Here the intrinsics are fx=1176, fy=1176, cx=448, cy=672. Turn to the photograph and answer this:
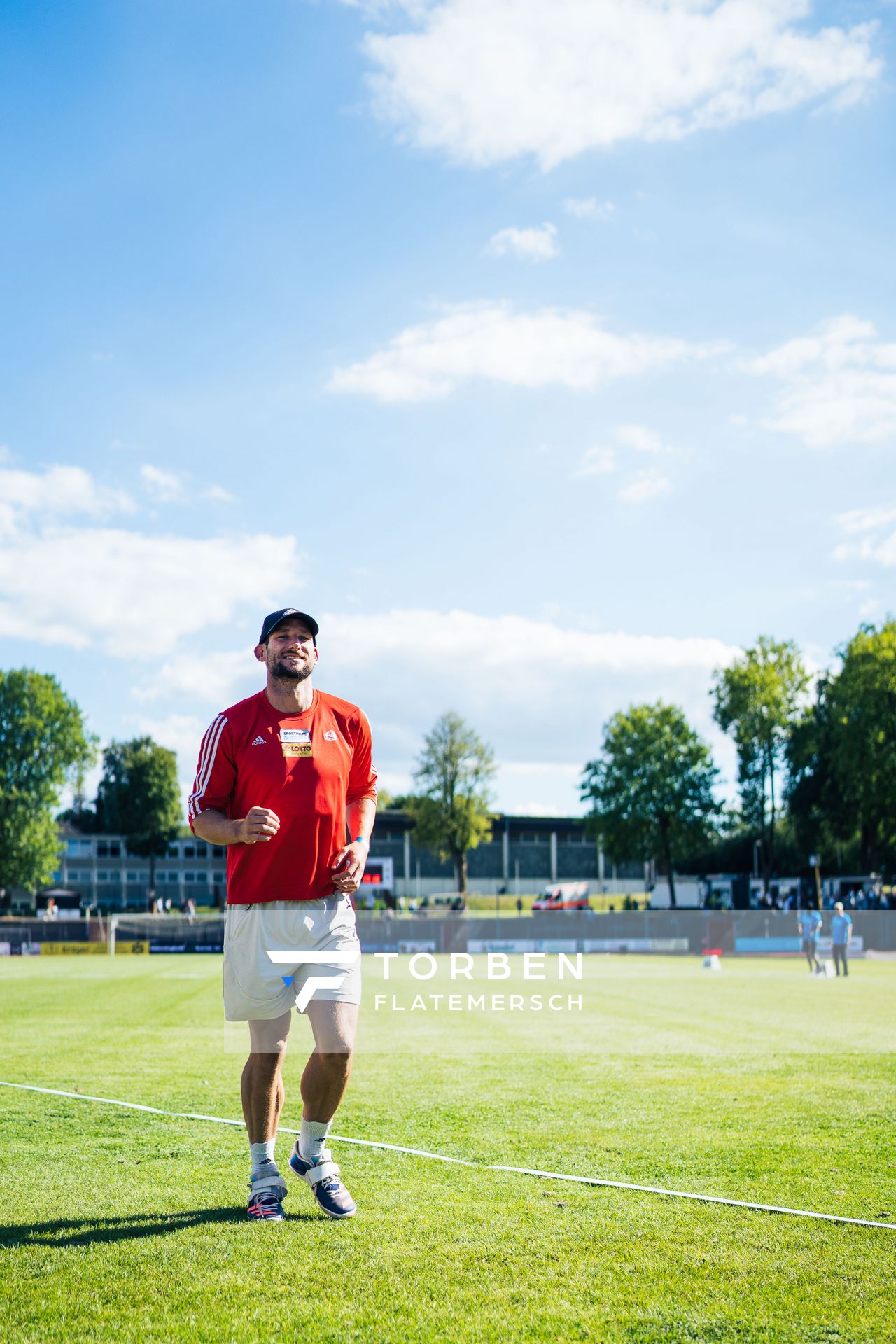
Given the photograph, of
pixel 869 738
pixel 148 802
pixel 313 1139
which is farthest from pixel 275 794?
pixel 148 802

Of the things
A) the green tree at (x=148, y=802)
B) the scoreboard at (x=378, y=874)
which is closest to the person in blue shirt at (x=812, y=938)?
the scoreboard at (x=378, y=874)

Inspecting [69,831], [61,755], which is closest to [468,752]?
[61,755]

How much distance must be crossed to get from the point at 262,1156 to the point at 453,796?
74502 mm

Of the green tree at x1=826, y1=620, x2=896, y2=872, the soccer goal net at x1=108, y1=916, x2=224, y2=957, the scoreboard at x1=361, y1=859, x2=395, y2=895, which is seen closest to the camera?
the soccer goal net at x1=108, y1=916, x2=224, y2=957

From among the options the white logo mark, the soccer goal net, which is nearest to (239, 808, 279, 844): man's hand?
the white logo mark

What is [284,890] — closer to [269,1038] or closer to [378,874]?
[269,1038]

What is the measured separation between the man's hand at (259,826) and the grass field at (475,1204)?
1575mm

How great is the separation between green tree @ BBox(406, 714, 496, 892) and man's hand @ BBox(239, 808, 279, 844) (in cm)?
7340

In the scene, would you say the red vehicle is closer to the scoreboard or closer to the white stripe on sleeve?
the scoreboard

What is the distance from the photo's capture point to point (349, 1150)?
6559 mm

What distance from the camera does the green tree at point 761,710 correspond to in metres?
68.1

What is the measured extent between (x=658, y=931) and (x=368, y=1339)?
43975 mm

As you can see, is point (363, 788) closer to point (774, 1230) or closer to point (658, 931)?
point (774, 1230)

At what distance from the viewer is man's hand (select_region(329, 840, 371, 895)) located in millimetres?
5391
